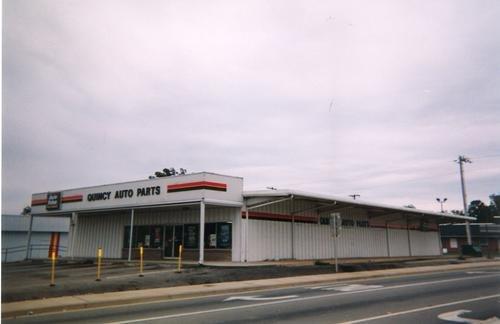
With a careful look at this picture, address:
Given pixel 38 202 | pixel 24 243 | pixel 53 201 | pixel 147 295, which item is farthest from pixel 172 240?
pixel 24 243

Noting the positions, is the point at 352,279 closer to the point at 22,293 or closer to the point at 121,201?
the point at 22,293

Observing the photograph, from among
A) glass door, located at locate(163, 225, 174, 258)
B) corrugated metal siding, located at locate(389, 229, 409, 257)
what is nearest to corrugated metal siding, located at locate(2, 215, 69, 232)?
glass door, located at locate(163, 225, 174, 258)

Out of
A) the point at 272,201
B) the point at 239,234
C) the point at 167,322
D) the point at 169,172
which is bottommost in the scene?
the point at 167,322

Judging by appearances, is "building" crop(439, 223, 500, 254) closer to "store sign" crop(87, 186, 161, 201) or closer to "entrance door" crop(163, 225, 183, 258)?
"entrance door" crop(163, 225, 183, 258)

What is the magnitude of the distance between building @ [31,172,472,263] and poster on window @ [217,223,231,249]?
0.19 ft

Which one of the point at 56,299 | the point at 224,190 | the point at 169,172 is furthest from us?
the point at 169,172

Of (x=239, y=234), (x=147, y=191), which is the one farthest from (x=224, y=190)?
(x=147, y=191)

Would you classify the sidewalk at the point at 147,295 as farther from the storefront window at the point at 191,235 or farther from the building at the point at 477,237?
the building at the point at 477,237

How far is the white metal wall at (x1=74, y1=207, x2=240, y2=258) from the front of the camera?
25953 millimetres

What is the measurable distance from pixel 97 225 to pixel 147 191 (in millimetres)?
9149

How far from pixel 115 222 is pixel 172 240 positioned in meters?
6.63

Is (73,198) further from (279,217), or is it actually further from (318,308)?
(318,308)

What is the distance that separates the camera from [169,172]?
237 ft

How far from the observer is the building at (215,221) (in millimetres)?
24375
